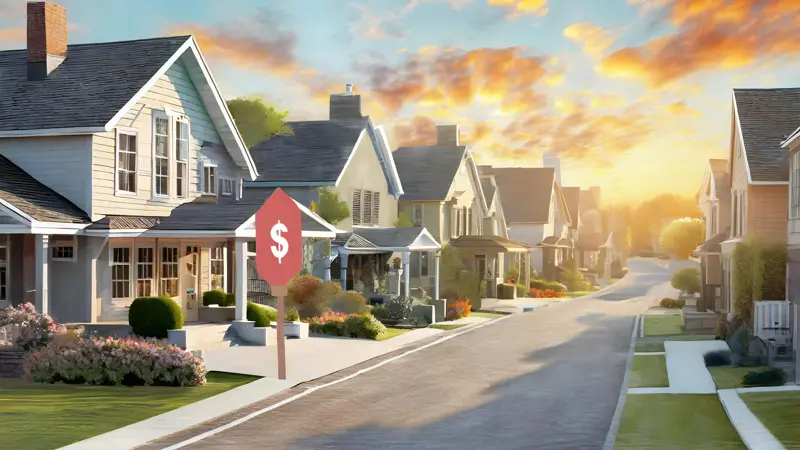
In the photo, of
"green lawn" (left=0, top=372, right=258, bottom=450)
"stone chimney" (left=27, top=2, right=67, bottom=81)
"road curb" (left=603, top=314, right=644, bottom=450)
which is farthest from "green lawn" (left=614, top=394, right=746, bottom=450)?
"stone chimney" (left=27, top=2, right=67, bottom=81)

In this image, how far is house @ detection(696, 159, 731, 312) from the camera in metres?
42.7

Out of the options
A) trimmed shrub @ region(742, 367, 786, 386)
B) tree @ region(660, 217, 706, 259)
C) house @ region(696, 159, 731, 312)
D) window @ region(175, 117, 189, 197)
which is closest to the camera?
trimmed shrub @ region(742, 367, 786, 386)

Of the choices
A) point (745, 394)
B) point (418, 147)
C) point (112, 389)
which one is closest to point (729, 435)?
point (745, 394)

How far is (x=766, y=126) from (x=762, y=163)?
2320mm

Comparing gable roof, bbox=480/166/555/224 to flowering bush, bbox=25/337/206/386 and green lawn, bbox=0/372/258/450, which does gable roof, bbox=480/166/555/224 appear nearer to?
flowering bush, bbox=25/337/206/386

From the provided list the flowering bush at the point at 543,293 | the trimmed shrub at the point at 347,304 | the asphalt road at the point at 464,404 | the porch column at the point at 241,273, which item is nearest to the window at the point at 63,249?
the porch column at the point at 241,273

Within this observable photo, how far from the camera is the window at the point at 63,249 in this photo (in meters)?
27.8

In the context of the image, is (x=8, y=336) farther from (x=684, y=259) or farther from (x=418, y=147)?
(x=684, y=259)

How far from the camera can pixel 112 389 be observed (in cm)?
2091

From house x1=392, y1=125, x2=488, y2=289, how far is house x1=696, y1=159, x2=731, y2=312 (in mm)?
13717

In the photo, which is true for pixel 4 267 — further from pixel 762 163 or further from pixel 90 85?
pixel 762 163

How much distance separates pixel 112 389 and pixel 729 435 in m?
11.8

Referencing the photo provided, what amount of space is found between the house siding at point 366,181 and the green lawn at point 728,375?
22.4 metres

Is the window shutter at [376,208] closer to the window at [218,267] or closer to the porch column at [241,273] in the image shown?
the window at [218,267]
